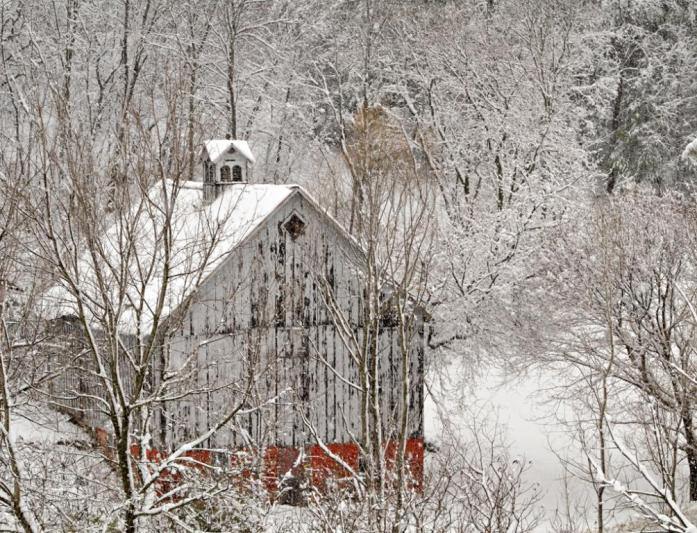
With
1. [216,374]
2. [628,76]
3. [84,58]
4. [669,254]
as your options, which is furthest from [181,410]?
[628,76]

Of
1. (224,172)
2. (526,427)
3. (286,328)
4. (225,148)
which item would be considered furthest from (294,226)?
(526,427)

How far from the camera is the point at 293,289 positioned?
17672 millimetres

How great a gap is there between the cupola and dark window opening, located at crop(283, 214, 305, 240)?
5.23 feet

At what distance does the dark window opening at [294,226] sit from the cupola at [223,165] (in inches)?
62.8

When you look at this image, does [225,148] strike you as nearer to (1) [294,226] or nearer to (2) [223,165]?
(2) [223,165]

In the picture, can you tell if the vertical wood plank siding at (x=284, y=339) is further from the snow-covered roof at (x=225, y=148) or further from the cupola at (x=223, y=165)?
the snow-covered roof at (x=225, y=148)

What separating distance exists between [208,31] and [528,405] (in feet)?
49.6

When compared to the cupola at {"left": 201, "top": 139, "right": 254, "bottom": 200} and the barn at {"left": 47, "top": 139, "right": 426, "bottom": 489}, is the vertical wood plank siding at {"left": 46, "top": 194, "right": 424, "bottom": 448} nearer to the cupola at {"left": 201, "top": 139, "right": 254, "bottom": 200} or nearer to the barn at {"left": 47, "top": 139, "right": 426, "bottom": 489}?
the barn at {"left": 47, "top": 139, "right": 426, "bottom": 489}

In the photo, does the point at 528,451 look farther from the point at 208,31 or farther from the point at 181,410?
the point at 208,31

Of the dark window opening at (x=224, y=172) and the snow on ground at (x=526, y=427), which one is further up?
the dark window opening at (x=224, y=172)

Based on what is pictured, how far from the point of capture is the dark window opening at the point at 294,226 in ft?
57.3

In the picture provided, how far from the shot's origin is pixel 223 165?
18.5 meters

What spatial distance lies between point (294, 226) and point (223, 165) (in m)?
2.14

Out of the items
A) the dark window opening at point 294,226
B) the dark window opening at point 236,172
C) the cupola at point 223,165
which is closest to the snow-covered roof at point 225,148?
the cupola at point 223,165
